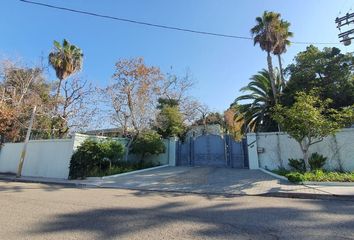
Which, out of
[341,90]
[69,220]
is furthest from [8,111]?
[341,90]

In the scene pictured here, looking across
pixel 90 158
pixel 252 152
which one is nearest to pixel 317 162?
pixel 252 152

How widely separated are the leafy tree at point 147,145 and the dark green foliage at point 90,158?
8.29 ft

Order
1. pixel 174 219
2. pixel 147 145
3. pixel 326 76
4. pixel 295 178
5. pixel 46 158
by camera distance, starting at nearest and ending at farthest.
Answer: pixel 174 219 < pixel 295 178 < pixel 46 158 < pixel 147 145 < pixel 326 76

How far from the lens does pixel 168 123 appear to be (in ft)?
72.7

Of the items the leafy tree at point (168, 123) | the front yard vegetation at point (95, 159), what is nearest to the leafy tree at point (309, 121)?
the front yard vegetation at point (95, 159)

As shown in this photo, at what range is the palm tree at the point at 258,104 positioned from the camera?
78.7ft

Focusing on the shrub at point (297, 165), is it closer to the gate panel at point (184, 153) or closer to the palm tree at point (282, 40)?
the gate panel at point (184, 153)

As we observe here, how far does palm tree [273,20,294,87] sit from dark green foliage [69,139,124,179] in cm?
1670

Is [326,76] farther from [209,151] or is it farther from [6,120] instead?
[6,120]

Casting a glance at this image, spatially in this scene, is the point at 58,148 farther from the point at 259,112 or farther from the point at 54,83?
the point at 259,112

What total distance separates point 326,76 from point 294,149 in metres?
9.28

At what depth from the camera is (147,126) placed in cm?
2116

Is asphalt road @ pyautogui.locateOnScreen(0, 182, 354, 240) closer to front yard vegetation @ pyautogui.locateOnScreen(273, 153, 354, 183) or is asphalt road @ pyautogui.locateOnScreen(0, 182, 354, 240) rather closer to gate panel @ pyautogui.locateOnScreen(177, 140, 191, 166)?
front yard vegetation @ pyautogui.locateOnScreen(273, 153, 354, 183)

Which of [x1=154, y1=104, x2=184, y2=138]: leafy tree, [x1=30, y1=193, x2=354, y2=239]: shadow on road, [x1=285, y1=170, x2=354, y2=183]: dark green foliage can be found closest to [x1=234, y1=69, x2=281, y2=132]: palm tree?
[x1=154, y1=104, x2=184, y2=138]: leafy tree
